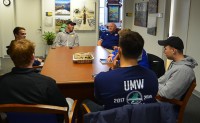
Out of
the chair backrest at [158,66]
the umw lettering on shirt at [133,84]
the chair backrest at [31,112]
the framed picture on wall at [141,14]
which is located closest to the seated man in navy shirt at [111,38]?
the framed picture on wall at [141,14]

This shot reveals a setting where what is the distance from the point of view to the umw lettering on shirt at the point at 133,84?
5.10ft

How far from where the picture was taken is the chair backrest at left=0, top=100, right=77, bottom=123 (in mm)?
1441

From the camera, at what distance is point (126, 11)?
7.56 m

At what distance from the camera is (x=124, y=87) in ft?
5.08

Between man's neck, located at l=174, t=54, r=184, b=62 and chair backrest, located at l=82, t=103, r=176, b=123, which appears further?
man's neck, located at l=174, t=54, r=184, b=62

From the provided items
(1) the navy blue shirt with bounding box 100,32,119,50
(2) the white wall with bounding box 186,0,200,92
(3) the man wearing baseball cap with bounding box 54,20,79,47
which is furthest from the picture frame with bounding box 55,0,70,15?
(2) the white wall with bounding box 186,0,200,92

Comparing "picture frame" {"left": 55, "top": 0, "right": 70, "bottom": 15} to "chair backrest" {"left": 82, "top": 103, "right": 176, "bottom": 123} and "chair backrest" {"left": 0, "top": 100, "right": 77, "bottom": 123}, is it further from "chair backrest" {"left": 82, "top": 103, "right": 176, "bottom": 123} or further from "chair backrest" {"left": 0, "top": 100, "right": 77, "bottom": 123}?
"chair backrest" {"left": 82, "top": 103, "right": 176, "bottom": 123}

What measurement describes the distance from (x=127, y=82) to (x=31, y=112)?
636mm

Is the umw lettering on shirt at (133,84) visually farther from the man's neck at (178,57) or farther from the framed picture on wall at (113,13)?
the framed picture on wall at (113,13)

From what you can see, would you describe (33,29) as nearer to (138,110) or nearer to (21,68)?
(21,68)

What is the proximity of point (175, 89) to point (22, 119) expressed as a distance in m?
1.33

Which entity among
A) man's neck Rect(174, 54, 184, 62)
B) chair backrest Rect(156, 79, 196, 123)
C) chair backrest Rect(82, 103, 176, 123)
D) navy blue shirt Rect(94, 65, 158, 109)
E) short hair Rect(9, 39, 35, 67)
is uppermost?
short hair Rect(9, 39, 35, 67)

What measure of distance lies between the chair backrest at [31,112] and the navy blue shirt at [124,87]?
282 mm

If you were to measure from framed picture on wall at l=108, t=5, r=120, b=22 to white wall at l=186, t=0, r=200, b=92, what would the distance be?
561cm
